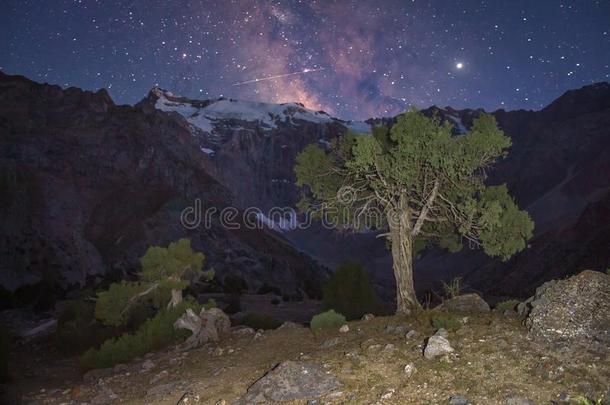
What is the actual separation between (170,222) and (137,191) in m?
14.5

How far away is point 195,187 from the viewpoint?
102 meters

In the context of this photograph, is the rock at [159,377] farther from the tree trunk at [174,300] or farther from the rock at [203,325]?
the tree trunk at [174,300]

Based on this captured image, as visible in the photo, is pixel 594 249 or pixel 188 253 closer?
pixel 188 253

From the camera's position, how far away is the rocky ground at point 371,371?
7.24 metres

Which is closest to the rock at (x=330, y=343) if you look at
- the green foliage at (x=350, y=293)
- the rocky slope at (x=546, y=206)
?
the green foliage at (x=350, y=293)

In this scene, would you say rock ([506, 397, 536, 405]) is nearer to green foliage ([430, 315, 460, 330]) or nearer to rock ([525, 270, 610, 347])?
rock ([525, 270, 610, 347])

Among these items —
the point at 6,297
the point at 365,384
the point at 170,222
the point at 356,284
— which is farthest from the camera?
the point at 170,222

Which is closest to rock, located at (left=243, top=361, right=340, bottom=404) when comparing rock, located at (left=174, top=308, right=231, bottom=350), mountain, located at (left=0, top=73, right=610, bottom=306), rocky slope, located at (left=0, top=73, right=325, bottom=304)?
rock, located at (left=174, top=308, right=231, bottom=350)

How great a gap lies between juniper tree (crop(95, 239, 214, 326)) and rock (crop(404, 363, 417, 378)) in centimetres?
1230

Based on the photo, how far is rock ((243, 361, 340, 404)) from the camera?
8039 millimetres

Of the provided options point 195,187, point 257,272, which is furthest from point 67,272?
point 195,187

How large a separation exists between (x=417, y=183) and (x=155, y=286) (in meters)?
11.7

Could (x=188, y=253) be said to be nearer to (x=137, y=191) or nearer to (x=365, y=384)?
(x=365, y=384)

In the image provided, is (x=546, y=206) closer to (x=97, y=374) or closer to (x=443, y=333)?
(x=443, y=333)
